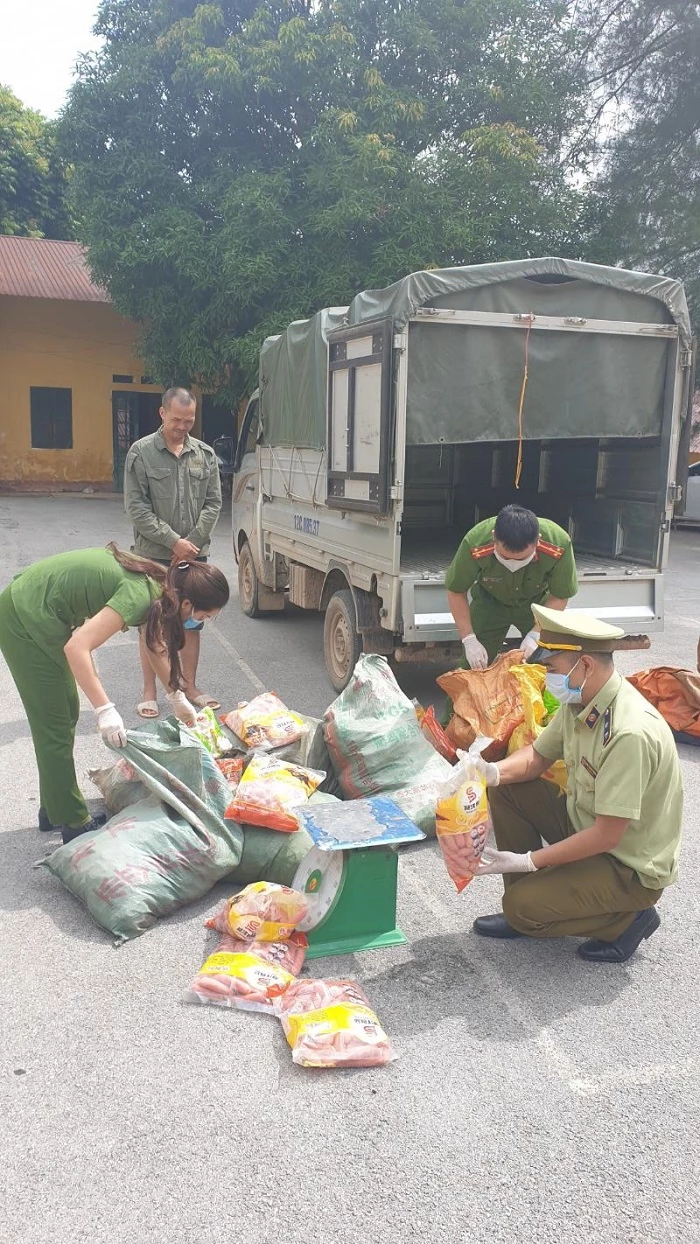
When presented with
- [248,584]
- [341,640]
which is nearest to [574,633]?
[341,640]

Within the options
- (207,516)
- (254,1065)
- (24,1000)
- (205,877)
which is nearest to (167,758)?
(205,877)

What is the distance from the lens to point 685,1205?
221cm

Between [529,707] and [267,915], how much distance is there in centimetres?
169

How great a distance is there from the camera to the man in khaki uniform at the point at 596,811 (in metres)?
2.90

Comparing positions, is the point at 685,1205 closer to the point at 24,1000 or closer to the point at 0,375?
the point at 24,1000

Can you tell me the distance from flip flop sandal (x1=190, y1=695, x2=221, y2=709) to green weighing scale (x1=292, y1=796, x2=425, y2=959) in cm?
256

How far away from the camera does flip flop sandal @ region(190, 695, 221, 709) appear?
19.0 ft

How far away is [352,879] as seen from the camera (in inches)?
125

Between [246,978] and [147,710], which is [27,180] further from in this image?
[246,978]

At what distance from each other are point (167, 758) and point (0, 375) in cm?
1923

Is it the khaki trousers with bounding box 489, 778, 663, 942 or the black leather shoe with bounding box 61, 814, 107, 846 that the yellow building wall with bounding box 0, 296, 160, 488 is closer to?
the black leather shoe with bounding box 61, 814, 107, 846

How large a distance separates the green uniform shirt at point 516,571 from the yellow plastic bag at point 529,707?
566 mm

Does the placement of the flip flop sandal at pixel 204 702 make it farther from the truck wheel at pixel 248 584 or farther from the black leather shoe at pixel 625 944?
the black leather shoe at pixel 625 944

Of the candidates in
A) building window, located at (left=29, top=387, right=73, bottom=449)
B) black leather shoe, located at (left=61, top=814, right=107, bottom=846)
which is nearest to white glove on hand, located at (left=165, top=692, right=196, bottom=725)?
black leather shoe, located at (left=61, top=814, right=107, bottom=846)
